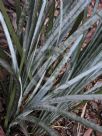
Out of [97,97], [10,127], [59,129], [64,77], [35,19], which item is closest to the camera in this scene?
[97,97]

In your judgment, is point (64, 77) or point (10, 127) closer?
point (64, 77)

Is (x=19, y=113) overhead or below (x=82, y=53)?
below

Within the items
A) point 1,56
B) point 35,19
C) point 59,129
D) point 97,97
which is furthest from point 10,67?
point 59,129

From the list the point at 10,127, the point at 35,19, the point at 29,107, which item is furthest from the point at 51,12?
the point at 10,127

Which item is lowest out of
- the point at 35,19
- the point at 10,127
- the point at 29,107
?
the point at 10,127

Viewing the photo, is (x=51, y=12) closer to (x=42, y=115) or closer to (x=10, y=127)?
(x=42, y=115)

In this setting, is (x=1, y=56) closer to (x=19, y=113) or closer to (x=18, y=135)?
(x=19, y=113)

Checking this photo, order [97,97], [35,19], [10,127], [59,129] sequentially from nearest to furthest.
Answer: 1. [97,97]
2. [35,19]
3. [10,127]
4. [59,129]
